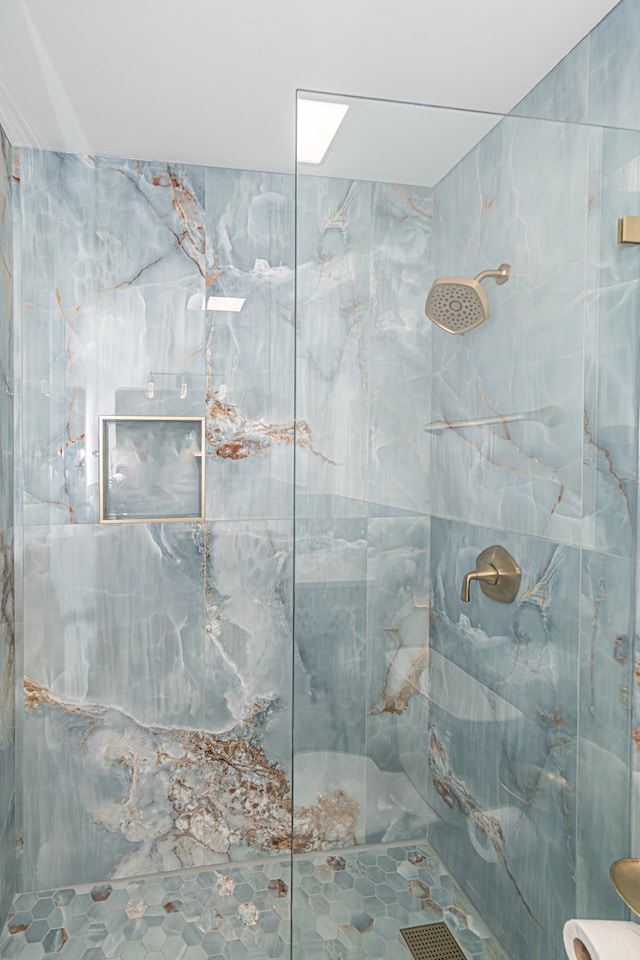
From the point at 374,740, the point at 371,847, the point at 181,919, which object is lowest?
the point at 181,919

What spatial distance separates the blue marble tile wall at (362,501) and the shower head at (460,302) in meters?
0.03

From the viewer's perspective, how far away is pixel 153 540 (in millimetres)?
2254

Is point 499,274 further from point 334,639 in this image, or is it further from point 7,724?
point 7,724

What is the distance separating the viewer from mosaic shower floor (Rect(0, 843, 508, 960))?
1.16 m

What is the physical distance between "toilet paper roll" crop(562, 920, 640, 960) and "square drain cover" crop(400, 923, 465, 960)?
19 centimetres

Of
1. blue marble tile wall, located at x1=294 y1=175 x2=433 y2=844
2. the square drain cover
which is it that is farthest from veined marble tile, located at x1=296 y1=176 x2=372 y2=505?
the square drain cover

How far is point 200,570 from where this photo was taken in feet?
7.52

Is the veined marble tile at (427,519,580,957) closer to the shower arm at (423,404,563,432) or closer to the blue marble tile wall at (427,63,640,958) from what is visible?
the blue marble tile wall at (427,63,640,958)

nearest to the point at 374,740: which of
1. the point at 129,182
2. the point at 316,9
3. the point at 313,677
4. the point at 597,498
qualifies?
the point at 313,677

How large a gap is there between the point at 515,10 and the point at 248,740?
7.51 feet

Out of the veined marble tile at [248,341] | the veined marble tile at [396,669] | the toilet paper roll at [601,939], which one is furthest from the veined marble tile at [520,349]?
the veined marble tile at [248,341]

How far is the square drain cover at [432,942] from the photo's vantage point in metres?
1.15

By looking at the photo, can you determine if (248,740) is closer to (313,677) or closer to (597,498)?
(313,677)

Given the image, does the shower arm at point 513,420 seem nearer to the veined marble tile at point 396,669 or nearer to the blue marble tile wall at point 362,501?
the blue marble tile wall at point 362,501
